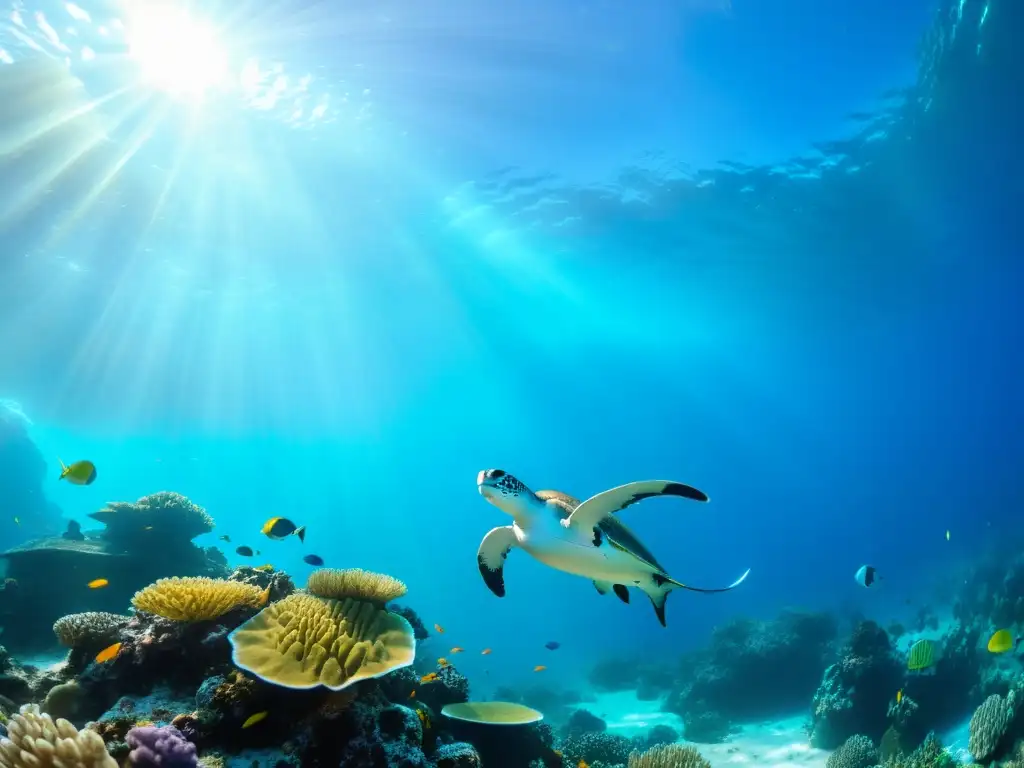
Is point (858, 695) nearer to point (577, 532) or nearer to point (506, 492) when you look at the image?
point (577, 532)

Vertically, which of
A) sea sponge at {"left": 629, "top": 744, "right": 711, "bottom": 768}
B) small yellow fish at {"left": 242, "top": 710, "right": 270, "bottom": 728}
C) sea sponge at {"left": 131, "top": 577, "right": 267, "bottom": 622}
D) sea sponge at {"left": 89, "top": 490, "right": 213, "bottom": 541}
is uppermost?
sea sponge at {"left": 89, "top": 490, "right": 213, "bottom": 541}

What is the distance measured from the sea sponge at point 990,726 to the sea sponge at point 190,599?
10.5 m

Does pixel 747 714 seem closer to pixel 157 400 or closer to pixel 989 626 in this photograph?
pixel 989 626

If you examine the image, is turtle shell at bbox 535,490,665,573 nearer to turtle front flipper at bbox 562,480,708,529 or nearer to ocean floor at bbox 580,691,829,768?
turtle front flipper at bbox 562,480,708,529

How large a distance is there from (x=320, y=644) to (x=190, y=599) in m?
1.34

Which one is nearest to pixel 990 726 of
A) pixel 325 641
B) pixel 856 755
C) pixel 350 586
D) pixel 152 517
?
pixel 856 755

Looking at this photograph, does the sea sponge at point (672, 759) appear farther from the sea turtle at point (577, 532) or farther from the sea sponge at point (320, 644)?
the sea sponge at point (320, 644)

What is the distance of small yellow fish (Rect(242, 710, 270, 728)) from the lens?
344cm

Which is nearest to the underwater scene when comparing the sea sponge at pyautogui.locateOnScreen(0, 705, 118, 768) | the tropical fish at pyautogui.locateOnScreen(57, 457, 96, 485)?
Result: the sea sponge at pyautogui.locateOnScreen(0, 705, 118, 768)

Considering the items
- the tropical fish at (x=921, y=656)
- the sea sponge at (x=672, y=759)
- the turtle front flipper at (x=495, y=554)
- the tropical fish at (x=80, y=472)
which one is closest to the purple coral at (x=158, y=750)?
the turtle front flipper at (x=495, y=554)

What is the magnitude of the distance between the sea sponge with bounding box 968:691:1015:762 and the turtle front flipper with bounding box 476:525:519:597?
8.53 meters

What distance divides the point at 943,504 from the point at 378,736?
457ft

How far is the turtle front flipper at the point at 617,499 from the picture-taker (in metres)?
3.39

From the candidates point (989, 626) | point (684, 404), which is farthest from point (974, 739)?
point (684, 404)
